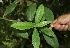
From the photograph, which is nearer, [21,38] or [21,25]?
[21,25]

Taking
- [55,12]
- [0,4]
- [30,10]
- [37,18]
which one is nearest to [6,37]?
[0,4]

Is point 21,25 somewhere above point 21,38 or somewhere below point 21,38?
above

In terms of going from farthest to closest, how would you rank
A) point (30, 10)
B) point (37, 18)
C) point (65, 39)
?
point (65, 39) → point (30, 10) → point (37, 18)

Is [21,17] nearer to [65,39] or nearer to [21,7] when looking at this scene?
[21,7]

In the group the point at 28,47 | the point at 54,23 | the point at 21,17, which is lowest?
the point at 28,47

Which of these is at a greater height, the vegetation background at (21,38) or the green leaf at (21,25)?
the green leaf at (21,25)

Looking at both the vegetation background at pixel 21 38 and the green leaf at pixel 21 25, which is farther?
the vegetation background at pixel 21 38

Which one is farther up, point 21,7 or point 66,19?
point 66,19

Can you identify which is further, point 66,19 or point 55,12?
point 55,12

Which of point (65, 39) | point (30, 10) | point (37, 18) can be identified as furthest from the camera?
point (65, 39)

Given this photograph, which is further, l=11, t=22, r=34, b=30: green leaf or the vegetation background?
the vegetation background

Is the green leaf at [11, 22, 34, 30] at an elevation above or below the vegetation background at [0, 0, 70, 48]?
above
